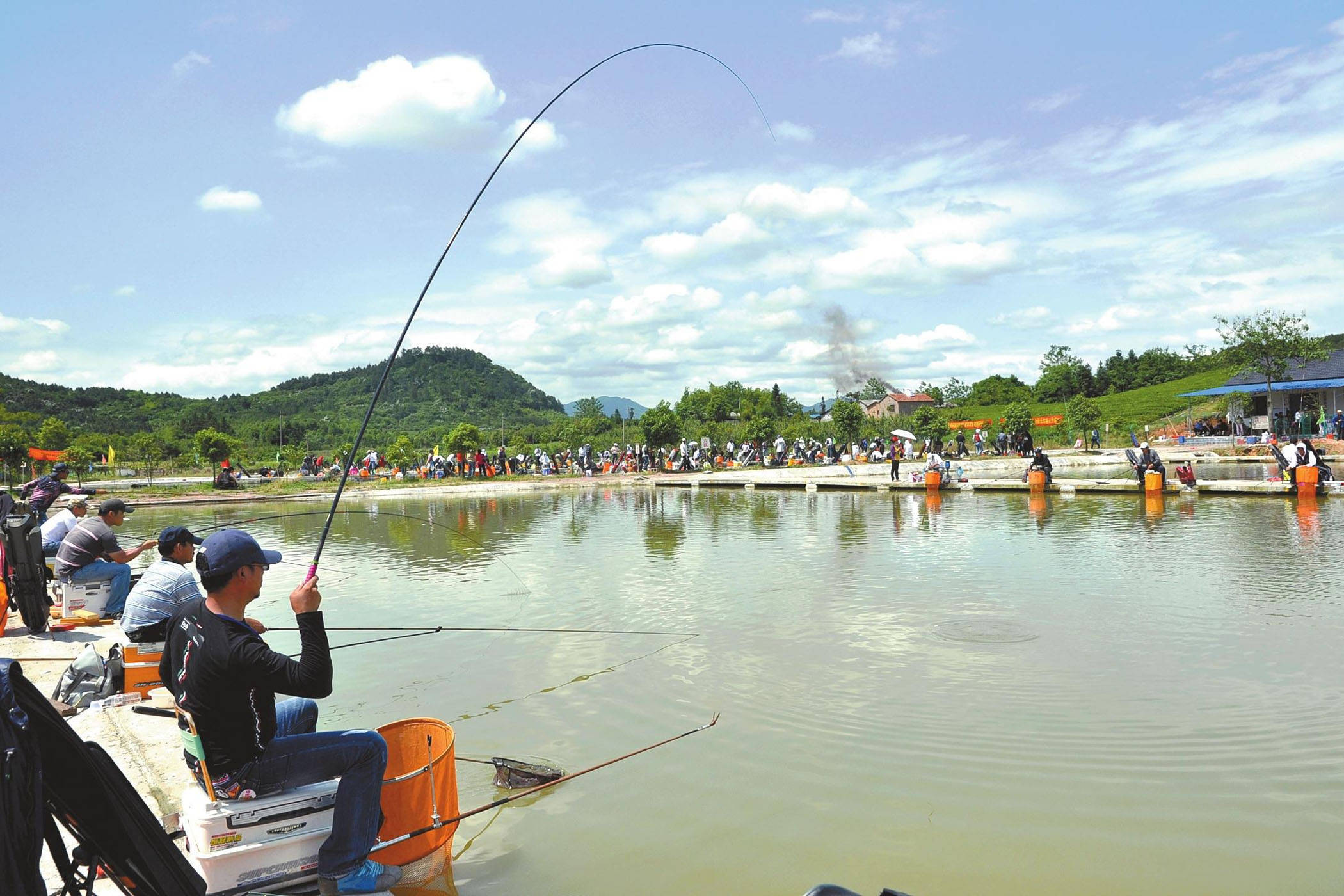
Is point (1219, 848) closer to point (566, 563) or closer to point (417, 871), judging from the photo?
point (417, 871)

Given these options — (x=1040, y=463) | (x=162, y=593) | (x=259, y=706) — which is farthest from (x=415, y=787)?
(x=1040, y=463)

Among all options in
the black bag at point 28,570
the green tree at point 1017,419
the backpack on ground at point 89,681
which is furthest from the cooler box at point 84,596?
the green tree at point 1017,419

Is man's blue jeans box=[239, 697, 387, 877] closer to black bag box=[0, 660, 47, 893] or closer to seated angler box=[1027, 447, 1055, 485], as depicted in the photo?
black bag box=[0, 660, 47, 893]

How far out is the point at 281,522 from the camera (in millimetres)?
24797

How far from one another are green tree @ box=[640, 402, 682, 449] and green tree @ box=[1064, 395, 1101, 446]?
21930 mm

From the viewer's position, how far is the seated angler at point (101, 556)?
27.7 ft

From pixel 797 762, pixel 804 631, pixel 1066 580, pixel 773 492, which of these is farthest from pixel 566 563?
pixel 773 492

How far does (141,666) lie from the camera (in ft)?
20.6

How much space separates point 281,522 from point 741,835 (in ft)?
74.6

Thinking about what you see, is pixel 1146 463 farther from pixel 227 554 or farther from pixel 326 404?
pixel 326 404

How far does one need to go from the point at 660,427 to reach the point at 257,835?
128ft

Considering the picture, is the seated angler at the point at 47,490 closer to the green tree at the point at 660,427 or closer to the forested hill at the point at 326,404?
the green tree at the point at 660,427

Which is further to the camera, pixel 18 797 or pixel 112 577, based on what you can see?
pixel 112 577

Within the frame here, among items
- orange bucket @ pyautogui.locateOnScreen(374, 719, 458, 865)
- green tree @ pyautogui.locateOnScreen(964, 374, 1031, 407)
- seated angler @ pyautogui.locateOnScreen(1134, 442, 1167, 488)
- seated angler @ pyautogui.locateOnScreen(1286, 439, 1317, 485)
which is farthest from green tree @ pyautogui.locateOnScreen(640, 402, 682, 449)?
green tree @ pyautogui.locateOnScreen(964, 374, 1031, 407)
